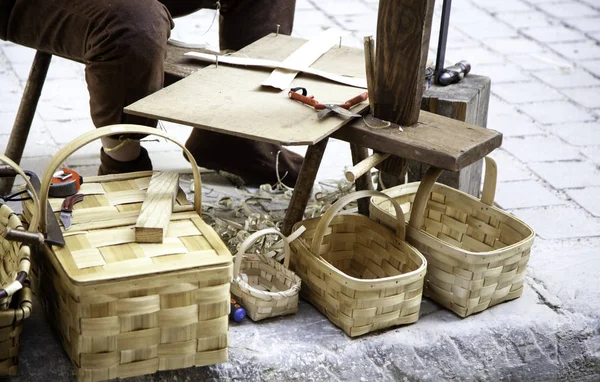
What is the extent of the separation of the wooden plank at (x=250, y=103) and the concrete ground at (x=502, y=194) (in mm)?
543

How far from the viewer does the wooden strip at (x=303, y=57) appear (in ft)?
8.27

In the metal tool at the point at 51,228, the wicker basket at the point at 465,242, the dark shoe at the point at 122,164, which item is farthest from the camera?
the dark shoe at the point at 122,164

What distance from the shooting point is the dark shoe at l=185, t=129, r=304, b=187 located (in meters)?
3.14

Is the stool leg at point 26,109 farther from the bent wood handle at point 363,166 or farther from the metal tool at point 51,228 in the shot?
the bent wood handle at point 363,166

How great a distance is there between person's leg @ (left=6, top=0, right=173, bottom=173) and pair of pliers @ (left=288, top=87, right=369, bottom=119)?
0.41m

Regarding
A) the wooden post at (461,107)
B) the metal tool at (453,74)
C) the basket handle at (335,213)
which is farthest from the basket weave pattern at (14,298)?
the metal tool at (453,74)

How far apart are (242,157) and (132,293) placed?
48.9 inches

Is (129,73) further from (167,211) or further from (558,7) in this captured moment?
(558,7)

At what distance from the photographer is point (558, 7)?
18.1ft

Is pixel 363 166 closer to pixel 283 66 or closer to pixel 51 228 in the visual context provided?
pixel 283 66

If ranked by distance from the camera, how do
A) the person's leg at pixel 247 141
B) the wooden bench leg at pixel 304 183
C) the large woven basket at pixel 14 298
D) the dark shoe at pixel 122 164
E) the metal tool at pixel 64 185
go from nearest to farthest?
the large woven basket at pixel 14 298 < the metal tool at pixel 64 185 < the wooden bench leg at pixel 304 183 < the dark shoe at pixel 122 164 < the person's leg at pixel 247 141

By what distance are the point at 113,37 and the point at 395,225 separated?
95 centimetres

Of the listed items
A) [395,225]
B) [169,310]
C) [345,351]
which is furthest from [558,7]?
[169,310]

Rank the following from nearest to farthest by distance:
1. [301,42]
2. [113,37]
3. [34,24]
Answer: [113,37], [34,24], [301,42]
